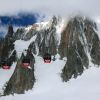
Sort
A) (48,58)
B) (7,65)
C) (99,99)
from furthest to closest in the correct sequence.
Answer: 1. (99,99)
2. (7,65)
3. (48,58)

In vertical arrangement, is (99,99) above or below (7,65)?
below

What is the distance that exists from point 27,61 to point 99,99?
119705 millimetres

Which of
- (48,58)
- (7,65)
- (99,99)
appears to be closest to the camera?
(48,58)

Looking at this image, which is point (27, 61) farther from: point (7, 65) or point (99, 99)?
point (99, 99)

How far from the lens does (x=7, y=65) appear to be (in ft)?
299

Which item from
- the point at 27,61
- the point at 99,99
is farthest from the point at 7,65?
the point at 99,99

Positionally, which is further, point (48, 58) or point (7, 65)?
point (7, 65)

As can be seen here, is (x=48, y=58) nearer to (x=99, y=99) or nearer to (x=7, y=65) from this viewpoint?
(x=7, y=65)

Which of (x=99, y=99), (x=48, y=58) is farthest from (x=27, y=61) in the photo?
(x=99, y=99)

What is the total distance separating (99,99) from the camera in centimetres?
19888

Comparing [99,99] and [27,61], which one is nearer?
[27,61]

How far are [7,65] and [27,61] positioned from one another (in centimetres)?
799

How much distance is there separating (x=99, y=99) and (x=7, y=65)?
115m

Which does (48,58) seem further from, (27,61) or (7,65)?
(7,65)
